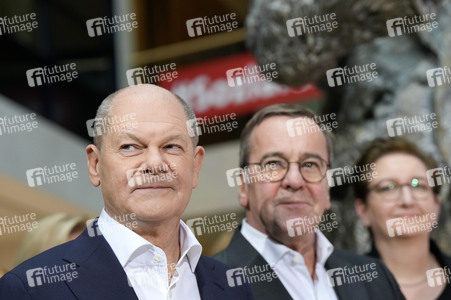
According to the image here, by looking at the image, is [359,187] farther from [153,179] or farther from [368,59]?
[153,179]

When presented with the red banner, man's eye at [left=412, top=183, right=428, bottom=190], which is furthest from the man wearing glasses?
the red banner

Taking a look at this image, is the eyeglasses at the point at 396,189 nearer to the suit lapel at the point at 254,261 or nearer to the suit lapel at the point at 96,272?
the suit lapel at the point at 254,261

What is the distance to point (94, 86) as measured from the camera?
21.3ft

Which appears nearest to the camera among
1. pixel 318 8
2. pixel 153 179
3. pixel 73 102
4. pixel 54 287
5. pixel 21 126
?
pixel 54 287

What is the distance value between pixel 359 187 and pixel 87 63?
14.4 feet

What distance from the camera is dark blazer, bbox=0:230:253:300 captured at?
4.96 ft

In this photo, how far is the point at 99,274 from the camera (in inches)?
62.8

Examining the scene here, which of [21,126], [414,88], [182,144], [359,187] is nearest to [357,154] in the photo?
[414,88]

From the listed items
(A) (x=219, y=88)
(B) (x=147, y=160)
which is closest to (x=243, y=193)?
(B) (x=147, y=160)

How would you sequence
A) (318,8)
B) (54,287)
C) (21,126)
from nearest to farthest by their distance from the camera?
(54,287), (318,8), (21,126)

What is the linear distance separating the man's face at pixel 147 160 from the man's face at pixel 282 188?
505 mm

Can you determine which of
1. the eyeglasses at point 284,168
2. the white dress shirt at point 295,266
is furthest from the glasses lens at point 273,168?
the white dress shirt at point 295,266

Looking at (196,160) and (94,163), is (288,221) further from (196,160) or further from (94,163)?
(94,163)

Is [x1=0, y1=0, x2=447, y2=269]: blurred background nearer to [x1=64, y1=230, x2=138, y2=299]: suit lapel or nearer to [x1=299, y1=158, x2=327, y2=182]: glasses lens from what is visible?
[x1=299, y1=158, x2=327, y2=182]: glasses lens
